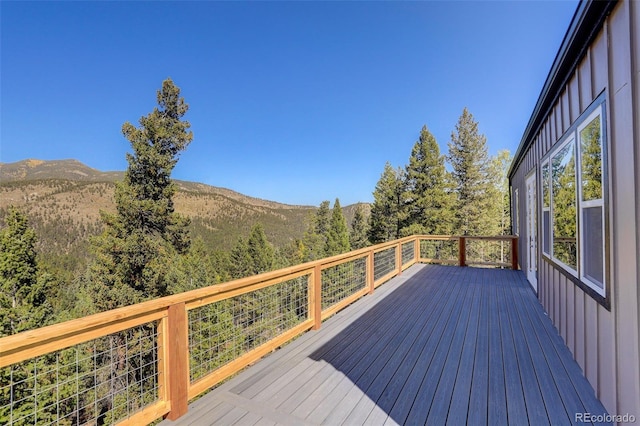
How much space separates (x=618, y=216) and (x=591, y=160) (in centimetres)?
73

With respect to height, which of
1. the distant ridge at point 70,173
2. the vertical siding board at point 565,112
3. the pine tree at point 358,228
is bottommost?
the pine tree at point 358,228

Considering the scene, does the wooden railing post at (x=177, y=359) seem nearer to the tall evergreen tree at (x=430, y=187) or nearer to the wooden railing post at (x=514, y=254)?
the wooden railing post at (x=514, y=254)

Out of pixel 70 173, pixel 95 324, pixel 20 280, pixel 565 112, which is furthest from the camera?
pixel 70 173

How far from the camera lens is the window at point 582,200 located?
2.09 metres

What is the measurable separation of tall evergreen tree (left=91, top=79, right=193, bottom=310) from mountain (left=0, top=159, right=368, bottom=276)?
1358mm

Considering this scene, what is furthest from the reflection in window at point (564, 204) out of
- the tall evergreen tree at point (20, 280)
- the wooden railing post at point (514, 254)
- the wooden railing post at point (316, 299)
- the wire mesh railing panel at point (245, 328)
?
the tall evergreen tree at point (20, 280)

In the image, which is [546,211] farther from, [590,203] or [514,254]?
[514,254]

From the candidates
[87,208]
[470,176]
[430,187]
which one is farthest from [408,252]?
[87,208]

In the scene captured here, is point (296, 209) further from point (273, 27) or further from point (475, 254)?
point (273, 27)

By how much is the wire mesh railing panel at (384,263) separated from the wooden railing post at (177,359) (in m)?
4.36

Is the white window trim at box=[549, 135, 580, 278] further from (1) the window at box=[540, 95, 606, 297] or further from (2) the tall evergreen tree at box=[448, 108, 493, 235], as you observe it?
(2) the tall evergreen tree at box=[448, 108, 493, 235]

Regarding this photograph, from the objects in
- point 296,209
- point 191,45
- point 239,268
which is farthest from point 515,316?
point 296,209

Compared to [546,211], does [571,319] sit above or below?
below

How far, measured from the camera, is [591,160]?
225cm
